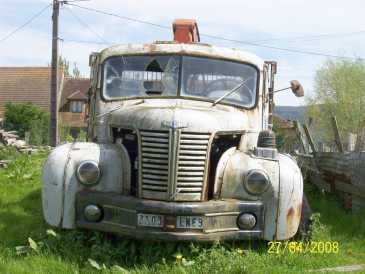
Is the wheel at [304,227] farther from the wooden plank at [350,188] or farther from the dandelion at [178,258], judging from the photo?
the wooden plank at [350,188]

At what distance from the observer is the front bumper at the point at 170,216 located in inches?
201

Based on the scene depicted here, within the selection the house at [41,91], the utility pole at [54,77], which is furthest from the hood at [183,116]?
the house at [41,91]

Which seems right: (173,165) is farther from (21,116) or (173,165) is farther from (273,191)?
(21,116)

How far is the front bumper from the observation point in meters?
5.10

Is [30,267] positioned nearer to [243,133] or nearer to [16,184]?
[243,133]

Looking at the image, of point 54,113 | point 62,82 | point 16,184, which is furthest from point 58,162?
point 62,82

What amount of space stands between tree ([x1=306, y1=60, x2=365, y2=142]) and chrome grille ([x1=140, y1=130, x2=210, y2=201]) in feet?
143

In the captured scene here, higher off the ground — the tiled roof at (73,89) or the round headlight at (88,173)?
the tiled roof at (73,89)

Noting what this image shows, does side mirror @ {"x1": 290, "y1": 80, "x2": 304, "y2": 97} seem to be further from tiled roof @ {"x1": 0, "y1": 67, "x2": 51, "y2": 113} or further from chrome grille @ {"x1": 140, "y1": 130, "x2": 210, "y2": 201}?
tiled roof @ {"x1": 0, "y1": 67, "x2": 51, "y2": 113}

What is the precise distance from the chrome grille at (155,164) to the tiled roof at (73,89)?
39159 mm

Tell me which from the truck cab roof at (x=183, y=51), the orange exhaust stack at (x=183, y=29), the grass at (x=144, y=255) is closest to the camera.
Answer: the grass at (x=144, y=255)

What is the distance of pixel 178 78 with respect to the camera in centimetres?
655

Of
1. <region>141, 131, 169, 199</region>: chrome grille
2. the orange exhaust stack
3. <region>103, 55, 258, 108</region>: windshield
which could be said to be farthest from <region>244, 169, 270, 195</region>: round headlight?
the orange exhaust stack

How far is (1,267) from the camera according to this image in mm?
5043
